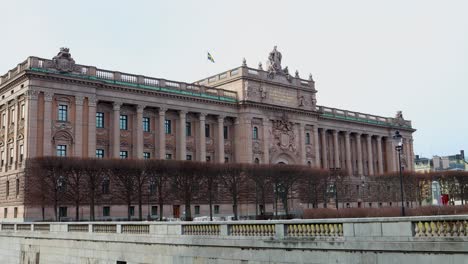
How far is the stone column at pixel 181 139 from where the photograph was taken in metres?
73.8

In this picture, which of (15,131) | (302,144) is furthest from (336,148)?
(15,131)

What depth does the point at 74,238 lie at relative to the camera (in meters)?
31.2

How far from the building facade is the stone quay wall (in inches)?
1148

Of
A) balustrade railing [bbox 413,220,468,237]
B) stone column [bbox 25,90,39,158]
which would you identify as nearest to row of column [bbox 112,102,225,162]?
stone column [bbox 25,90,39,158]

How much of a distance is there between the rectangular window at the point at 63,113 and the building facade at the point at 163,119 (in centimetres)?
12

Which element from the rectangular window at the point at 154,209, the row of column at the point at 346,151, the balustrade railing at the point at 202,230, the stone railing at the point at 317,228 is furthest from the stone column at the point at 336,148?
the balustrade railing at the point at 202,230

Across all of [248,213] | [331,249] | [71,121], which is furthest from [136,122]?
[331,249]

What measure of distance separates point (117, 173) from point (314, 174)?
2990cm

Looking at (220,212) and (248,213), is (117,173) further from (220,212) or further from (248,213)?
(248,213)

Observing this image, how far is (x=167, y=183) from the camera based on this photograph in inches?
2473

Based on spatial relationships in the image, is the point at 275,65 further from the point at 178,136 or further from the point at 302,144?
the point at 178,136

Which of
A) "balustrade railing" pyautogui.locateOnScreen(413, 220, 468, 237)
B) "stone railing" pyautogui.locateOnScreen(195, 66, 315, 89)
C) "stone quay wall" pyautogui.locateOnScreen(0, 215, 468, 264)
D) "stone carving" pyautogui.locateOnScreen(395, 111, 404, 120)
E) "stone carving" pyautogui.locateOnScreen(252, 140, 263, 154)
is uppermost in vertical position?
"stone railing" pyautogui.locateOnScreen(195, 66, 315, 89)

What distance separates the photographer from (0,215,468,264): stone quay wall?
51.6ft

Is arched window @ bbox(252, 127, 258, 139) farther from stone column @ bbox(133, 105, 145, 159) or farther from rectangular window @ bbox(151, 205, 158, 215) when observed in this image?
rectangular window @ bbox(151, 205, 158, 215)
